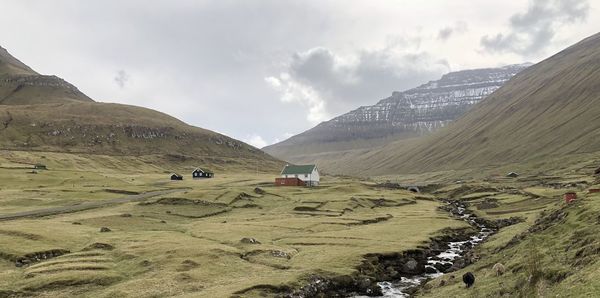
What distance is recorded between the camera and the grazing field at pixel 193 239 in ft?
167

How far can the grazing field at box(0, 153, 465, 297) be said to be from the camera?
5084 centimetres

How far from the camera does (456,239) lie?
3214 inches

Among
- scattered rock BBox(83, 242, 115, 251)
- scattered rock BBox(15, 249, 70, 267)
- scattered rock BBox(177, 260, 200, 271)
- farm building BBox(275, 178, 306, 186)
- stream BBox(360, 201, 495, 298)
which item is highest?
farm building BBox(275, 178, 306, 186)

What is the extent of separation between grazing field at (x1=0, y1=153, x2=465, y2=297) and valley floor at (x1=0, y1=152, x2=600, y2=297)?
208mm

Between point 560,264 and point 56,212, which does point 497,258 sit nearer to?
point 560,264

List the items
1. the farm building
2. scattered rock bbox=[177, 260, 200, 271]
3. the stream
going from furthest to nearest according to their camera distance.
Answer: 1. the farm building
2. scattered rock bbox=[177, 260, 200, 271]
3. the stream

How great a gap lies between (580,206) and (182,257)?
1877 inches

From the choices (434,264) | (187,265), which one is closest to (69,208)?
(187,265)

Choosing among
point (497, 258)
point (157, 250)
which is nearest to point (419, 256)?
point (497, 258)

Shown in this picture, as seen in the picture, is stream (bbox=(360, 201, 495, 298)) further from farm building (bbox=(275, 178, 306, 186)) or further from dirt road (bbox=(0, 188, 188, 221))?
farm building (bbox=(275, 178, 306, 186))

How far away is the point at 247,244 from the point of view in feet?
233

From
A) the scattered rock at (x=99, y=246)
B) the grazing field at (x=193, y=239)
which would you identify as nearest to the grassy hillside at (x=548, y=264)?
the grazing field at (x=193, y=239)

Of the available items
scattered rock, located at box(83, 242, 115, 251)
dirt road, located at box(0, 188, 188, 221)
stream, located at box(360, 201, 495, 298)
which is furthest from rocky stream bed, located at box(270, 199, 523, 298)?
dirt road, located at box(0, 188, 188, 221)

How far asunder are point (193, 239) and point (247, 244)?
10565 millimetres
